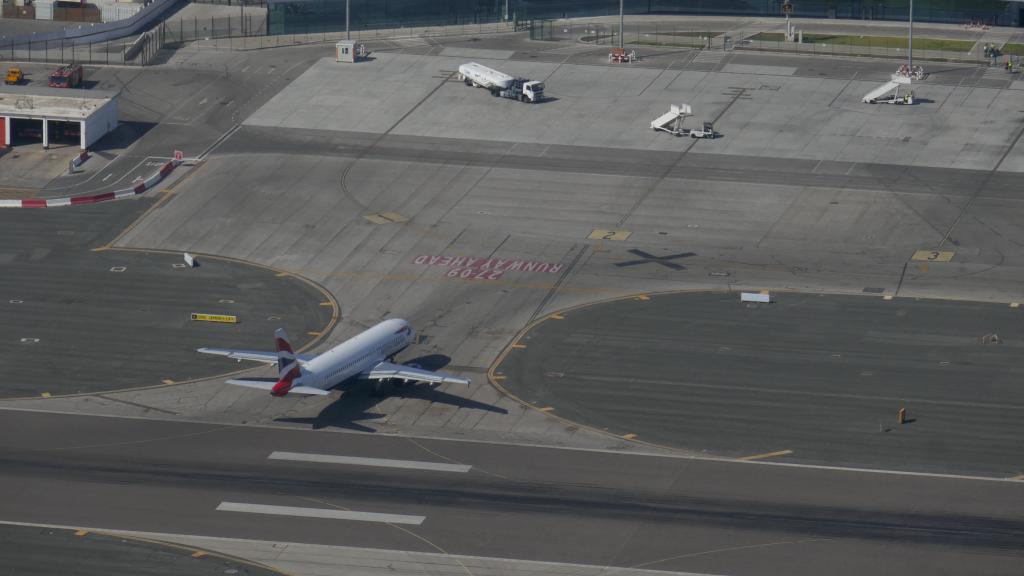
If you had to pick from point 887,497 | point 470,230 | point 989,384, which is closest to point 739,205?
point 470,230

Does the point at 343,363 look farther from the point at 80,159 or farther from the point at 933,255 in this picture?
the point at 80,159

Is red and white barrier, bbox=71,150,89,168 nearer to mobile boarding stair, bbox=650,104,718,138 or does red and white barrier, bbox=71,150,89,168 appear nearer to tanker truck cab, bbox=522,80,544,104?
tanker truck cab, bbox=522,80,544,104

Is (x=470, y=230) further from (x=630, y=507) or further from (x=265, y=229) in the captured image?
(x=630, y=507)

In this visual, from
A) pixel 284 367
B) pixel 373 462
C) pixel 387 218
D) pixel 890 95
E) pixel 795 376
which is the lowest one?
pixel 373 462

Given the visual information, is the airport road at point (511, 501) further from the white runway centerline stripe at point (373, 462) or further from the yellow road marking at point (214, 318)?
the yellow road marking at point (214, 318)

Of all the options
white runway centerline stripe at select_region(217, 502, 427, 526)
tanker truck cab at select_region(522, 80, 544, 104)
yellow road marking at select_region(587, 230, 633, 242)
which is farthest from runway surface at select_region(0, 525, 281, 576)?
tanker truck cab at select_region(522, 80, 544, 104)

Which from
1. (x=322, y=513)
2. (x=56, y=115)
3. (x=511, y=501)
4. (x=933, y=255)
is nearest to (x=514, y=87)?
(x=56, y=115)
